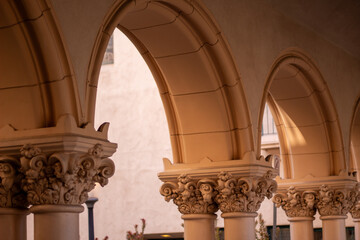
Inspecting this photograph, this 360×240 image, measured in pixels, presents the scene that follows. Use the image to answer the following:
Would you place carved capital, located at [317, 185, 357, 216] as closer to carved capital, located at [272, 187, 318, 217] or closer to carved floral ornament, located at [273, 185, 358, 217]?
carved floral ornament, located at [273, 185, 358, 217]

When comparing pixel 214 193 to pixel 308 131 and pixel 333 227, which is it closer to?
pixel 308 131

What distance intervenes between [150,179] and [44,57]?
42.4 ft

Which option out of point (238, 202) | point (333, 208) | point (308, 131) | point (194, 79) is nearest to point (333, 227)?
point (333, 208)

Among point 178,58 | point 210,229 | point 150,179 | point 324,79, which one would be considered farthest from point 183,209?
point 150,179

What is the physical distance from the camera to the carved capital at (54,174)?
418 centimetres

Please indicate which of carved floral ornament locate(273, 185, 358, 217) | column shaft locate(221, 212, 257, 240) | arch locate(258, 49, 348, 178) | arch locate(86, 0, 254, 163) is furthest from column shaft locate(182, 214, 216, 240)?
carved floral ornament locate(273, 185, 358, 217)

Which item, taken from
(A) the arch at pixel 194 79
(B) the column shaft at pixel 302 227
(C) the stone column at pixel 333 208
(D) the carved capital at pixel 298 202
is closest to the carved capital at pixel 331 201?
(C) the stone column at pixel 333 208

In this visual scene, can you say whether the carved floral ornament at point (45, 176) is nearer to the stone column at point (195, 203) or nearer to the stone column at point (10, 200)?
the stone column at point (10, 200)

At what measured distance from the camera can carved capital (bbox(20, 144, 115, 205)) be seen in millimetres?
4180

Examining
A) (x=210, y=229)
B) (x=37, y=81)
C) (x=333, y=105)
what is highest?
(x=333, y=105)

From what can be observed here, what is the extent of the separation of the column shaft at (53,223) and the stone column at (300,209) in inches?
202

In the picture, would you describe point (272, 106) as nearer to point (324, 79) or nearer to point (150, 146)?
point (324, 79)

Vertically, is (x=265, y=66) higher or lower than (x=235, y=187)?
higher

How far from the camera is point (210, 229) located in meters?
6.45
